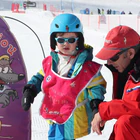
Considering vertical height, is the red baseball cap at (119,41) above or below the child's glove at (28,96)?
above

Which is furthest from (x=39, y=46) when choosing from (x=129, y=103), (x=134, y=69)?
(x=129, y=103)

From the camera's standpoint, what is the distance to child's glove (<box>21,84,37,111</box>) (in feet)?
8.47

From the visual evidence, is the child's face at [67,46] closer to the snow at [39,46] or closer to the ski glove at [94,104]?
the ski glove at [94,104]

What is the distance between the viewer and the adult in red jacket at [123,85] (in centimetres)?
209

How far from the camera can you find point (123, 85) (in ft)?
8.14

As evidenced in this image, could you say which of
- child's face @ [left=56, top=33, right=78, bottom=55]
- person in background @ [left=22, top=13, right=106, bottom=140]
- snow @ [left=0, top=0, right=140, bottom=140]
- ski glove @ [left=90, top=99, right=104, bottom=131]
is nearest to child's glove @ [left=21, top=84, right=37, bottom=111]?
person in background @ [left=22, top=13, right=106, bottom=140]

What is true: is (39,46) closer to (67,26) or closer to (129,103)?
(67,26)

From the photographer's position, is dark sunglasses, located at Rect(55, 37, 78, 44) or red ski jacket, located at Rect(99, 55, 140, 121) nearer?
red ski jacket, located at Rect(99, 55, 140, 121)

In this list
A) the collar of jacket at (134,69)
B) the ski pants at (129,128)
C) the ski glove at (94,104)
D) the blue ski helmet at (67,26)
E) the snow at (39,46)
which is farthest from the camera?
the snow at (39,46)

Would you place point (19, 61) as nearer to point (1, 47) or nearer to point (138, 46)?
point (1, 47)

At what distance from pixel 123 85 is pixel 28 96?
780mm

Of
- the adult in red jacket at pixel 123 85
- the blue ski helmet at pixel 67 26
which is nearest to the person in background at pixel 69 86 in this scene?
the blue ski helmet at pixel 67 26

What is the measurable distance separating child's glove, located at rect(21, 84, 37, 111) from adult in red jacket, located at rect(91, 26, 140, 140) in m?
0.60

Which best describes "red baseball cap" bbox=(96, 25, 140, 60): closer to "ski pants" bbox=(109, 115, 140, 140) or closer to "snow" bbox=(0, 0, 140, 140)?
"ski pants" bbox=(109, 115, 140, 140)
